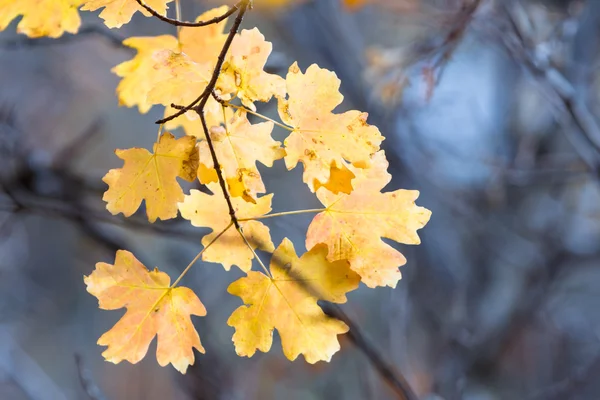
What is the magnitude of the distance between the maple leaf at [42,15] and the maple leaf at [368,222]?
34 cm

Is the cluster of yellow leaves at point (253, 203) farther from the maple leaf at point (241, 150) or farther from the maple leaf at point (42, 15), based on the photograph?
the maple leaf at point (42, 15)

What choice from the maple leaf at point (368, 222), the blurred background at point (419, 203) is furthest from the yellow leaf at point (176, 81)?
the blurred background at point (419, 203)

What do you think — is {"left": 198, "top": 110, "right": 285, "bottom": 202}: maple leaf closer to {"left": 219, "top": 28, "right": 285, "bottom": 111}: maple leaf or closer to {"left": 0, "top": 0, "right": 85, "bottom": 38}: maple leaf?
{"left": 219, "top": 28, "right": 285, "bottom": 111}: maple leaf

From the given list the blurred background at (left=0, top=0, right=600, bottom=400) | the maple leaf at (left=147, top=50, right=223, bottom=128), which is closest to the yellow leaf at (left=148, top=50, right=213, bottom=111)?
the maple leaf at (left=147, top=50, right=223, bottom=128)

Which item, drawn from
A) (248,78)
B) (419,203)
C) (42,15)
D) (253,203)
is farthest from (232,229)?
(419,203)

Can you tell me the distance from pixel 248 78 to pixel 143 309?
0.24 m

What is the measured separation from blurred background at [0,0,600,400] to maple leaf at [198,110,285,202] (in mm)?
357

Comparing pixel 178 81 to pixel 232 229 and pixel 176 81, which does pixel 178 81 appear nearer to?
pixel 176 81

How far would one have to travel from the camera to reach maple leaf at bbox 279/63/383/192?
50 cm

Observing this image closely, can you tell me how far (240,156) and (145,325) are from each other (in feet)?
0.62

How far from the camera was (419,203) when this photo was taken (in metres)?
2.56

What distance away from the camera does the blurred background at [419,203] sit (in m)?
1.25

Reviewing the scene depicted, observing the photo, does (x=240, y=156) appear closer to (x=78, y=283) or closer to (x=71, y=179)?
(x=71, y=179)

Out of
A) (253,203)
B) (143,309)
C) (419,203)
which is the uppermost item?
(253,203)
